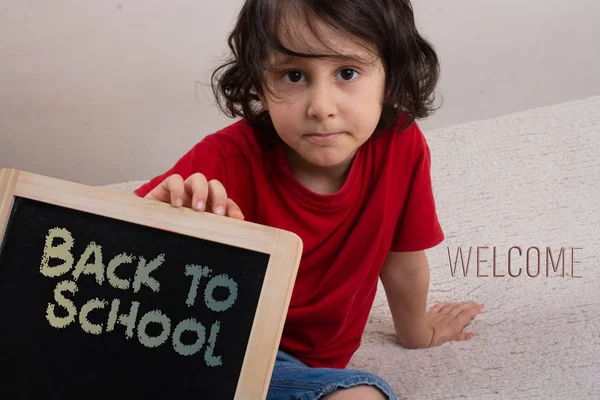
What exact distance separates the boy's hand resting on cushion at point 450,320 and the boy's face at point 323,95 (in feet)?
1.49

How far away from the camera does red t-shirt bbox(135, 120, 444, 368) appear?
3.57 ft

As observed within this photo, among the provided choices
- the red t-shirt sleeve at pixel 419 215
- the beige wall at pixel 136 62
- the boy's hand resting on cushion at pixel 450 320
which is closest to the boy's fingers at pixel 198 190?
the red t-shirt sleeve at pixel 419 215

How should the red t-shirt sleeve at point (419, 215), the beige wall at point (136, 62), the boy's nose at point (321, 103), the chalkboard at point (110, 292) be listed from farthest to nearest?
the beige wall at point (136, 62)
the red t-shirt sleeve at point (419, 215)
the boy's nose at point (321, 103)
the chalkboard at point (110, 292)

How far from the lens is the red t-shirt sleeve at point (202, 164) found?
3.45 ft

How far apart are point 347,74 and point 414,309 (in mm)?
458

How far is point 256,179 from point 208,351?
0.34m

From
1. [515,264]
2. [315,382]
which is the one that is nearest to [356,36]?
[315,382]

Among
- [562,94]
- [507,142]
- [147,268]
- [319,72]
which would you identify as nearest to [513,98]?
[562,94]

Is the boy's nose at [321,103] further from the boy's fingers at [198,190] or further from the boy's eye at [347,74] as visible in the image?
the boy's fingers at [198,190]

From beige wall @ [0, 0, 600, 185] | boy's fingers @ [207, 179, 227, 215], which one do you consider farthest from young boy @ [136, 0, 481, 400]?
beige wall @ [0, 0, 600, 185]

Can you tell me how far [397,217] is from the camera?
3.83ft

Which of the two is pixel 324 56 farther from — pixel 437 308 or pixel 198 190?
pixel 437 308

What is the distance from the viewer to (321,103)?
922 millimetres

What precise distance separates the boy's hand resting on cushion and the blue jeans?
0.35 m
